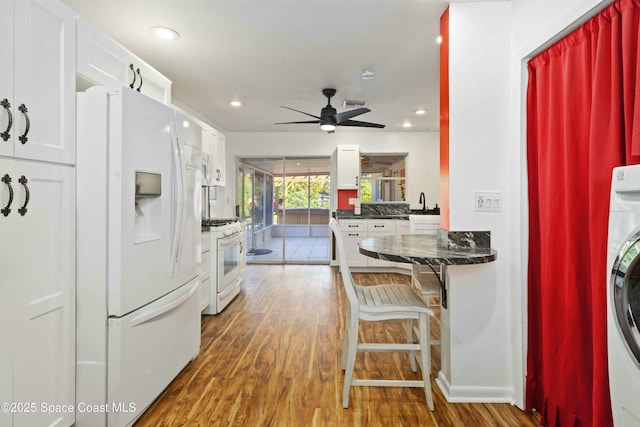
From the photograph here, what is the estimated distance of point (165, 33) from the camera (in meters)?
2.45

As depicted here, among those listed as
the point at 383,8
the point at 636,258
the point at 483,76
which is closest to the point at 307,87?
the point at 383,8

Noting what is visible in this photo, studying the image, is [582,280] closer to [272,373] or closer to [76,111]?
[272,373]

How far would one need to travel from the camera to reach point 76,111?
61.7 inches

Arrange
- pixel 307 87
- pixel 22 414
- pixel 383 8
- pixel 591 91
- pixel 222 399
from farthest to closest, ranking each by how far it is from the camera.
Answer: pixel 307 87
pixel 383 8
pixel 222 399
pixel 591 91
pixel 22 414

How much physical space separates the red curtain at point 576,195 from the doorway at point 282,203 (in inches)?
176

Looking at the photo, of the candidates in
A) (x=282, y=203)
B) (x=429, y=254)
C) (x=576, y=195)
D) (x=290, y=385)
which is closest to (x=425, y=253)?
(x=429, y=254)

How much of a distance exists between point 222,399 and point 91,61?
204 centimetres

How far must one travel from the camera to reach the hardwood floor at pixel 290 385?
5.76 feet

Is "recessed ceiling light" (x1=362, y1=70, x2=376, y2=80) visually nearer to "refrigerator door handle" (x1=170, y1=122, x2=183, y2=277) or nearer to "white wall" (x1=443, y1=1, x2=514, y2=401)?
"white wall" (x1=443, y1=1, x2=514, y2=401)

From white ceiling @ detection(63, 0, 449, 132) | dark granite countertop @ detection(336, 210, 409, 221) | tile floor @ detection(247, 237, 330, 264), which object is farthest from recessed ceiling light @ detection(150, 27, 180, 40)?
tile floor @ detection(247, 237, 330, 264)

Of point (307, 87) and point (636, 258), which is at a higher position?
point (307, 87)

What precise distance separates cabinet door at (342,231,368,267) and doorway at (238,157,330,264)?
33.7 inches

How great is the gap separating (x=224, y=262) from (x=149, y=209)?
1.79 meters

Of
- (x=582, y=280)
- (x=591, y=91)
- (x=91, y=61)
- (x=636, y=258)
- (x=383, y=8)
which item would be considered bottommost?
(x=582, y=280)
